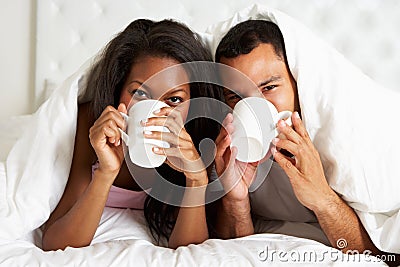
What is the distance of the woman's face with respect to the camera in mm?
1217

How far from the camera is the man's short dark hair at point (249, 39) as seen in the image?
1280 millimetres

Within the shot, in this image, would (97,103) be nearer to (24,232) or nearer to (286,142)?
(24,232)

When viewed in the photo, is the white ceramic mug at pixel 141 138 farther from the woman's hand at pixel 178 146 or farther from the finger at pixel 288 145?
the finger at pixel 288 145

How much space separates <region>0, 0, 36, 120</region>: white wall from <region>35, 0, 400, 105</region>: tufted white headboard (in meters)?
0.09

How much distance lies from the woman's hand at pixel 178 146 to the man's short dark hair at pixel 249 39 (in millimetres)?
209

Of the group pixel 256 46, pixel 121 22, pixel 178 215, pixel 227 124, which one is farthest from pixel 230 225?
pixel 121 22

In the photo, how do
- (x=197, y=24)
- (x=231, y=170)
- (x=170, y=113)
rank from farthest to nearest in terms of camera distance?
(x=197, y=24) < (x=231, y=170) < (x=170, y=113)

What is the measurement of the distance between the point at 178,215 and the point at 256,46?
1.21 feet

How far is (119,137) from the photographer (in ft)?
3.72

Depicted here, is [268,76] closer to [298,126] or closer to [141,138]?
[298,126]

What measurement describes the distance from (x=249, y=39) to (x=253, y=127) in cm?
24

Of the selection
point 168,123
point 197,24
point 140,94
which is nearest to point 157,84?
point 140,94

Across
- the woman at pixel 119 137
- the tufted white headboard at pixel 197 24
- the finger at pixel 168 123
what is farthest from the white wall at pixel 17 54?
the finger at pixel 168 123

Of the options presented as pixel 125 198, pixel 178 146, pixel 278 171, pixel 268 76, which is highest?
pixel 268 76
